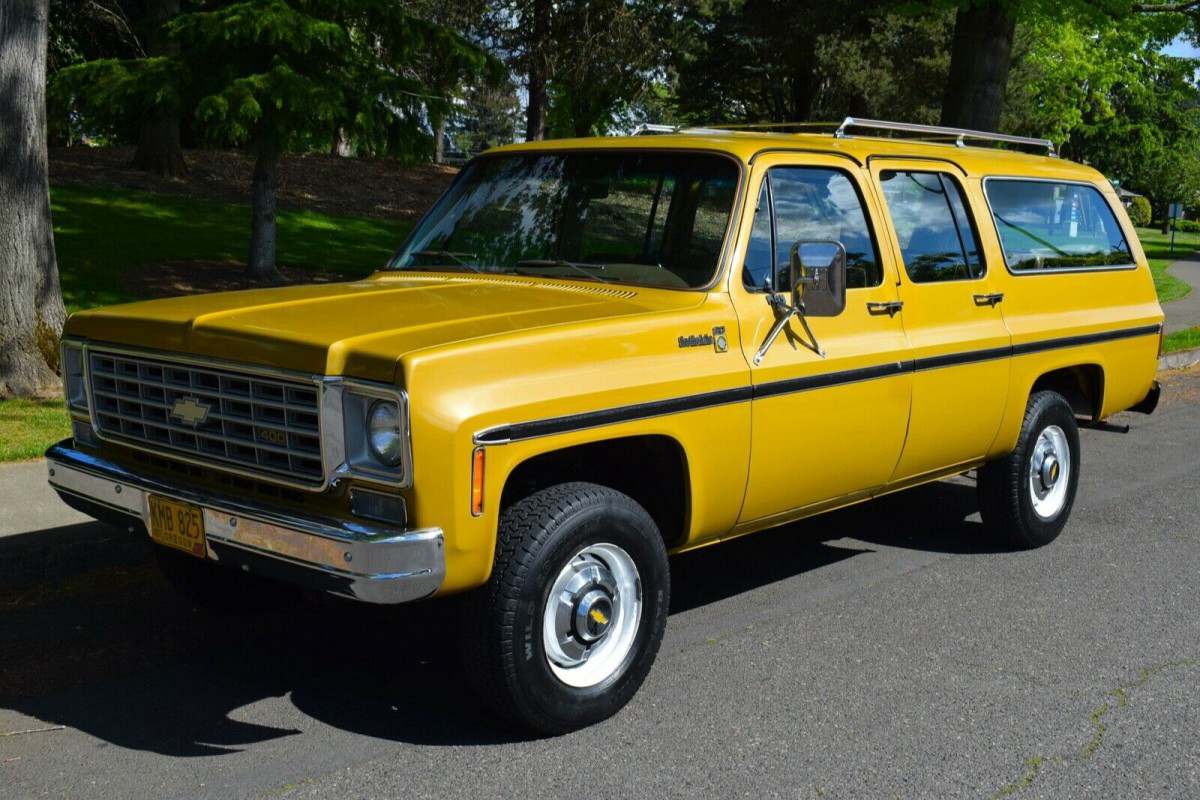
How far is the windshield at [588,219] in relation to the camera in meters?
5.18

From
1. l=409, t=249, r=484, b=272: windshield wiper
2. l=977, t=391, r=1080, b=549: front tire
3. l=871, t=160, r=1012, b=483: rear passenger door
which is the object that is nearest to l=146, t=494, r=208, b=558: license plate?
l=409, t=249, r=484, b=272: windshield wiper

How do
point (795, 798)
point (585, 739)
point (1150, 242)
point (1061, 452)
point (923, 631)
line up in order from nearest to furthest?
1. point (795, 798)
2. point (585, 739)
3. point (923, 631)
4. point (1061, 452)
5. point (1150, 242)

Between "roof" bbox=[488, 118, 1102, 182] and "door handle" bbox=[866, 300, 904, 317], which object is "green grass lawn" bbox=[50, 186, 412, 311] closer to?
"roof" bbox=[488, 118, 1102, 182]

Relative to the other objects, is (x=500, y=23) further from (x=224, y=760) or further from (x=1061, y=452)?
(x=224, y=760)

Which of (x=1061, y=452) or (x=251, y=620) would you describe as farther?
(x=1061, y=452)

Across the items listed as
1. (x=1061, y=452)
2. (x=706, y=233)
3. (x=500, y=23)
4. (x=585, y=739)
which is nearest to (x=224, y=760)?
(x=585, y=739)

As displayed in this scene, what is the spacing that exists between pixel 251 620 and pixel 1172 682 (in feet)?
12.3

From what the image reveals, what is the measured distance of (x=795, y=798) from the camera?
13.0 ft

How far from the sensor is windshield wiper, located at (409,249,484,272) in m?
5.56

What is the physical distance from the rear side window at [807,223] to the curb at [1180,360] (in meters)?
9.59

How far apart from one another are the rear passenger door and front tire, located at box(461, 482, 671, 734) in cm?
181

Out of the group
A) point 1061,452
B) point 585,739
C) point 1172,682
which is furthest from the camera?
point 1061,452

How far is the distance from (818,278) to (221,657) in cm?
276

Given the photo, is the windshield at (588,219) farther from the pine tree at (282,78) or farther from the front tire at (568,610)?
the pine tree at (282,78)
